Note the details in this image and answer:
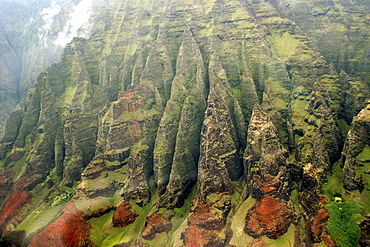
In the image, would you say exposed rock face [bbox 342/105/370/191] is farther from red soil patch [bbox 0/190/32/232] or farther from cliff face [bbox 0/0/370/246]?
red soil patch [bbox 0/190/32/232]

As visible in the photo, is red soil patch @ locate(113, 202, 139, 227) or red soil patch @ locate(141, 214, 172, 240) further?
red soil patch @ locate(113, 202, 139, 227)

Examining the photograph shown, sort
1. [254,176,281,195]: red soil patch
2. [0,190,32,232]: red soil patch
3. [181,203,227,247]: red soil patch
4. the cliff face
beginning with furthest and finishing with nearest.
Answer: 1. [0,190,32,232]: red soil patch
2. [254,176,281,195]: red soil patch
3. the cliff face
4. [181,203,227,247]: red soil patch

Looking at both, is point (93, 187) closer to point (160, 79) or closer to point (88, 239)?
point (88, 239)

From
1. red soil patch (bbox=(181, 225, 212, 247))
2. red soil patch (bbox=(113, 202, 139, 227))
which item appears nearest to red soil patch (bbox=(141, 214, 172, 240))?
red soil patch (bbox=(113, 202, 139, 227))

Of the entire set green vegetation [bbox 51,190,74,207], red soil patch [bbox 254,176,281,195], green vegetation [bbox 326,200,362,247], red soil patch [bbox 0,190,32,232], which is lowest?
green vegetation [bbox 326,200,362,247]

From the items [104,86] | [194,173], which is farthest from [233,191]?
[104,86]
